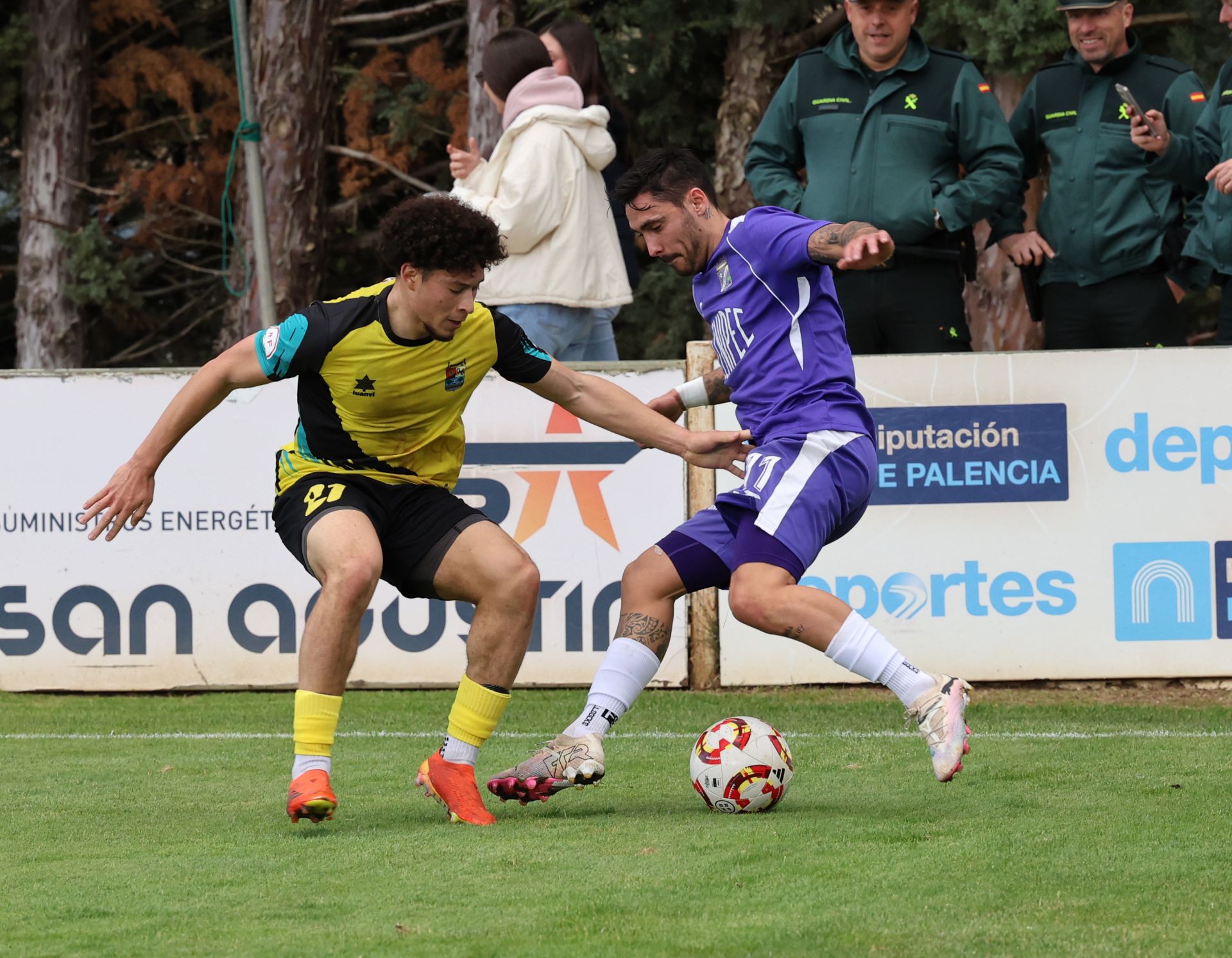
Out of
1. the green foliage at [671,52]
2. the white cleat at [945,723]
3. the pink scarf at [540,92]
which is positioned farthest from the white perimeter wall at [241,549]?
the green foliage at [671,52]

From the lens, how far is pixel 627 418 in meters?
5.67

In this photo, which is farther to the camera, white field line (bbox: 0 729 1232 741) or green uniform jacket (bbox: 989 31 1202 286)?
green uniform jacket (bbox: 989 31 1202 286)

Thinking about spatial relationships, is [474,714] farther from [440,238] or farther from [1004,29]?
[1004,29]

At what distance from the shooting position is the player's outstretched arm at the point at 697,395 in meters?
5.96

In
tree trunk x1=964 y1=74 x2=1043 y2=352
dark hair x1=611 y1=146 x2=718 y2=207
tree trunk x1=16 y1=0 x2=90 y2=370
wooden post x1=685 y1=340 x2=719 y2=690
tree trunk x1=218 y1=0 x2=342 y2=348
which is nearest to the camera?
dark hair x1=611 y1=146 x2=718 y2=207

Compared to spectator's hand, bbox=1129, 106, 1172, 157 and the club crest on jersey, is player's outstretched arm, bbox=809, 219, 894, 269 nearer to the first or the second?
A: the club crest on jersey

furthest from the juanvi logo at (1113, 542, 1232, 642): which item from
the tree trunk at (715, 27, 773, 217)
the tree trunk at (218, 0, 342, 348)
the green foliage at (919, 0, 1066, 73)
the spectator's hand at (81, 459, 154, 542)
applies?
the tree trunk at (218, 0, 342, 348)

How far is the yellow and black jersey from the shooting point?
209 inches

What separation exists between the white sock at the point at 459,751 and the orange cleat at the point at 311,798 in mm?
477

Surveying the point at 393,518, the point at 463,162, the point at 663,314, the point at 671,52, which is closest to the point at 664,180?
→ the point at 393,518

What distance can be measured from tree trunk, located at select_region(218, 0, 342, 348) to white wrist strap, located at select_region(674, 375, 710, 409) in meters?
8.52

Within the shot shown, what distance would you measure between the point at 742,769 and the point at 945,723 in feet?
2.08

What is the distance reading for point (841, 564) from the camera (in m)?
7.93

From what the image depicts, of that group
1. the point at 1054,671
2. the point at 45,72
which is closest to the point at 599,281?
the point at 1054,671
